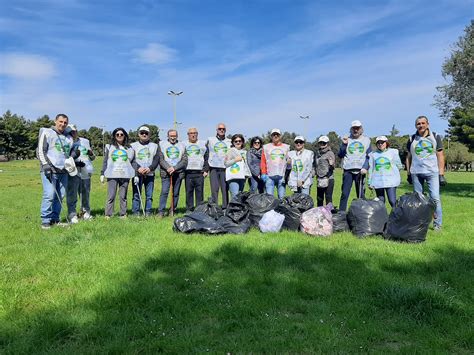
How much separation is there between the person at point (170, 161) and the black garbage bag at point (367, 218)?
4.08m

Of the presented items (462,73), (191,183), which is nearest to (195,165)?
(191,183)

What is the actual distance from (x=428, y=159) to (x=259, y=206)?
3180 mm

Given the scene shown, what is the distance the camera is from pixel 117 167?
8.67 meters

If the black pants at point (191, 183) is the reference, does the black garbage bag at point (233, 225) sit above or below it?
below

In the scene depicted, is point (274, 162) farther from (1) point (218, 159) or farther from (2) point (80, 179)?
(2) point (80, 179)

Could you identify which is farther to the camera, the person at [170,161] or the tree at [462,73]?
the tree at [462,73]

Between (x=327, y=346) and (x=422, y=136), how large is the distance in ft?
17.4

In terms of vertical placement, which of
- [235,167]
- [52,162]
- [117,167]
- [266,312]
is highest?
[52,162]

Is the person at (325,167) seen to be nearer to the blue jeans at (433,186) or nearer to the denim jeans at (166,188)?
the blue jeans at (433,186)

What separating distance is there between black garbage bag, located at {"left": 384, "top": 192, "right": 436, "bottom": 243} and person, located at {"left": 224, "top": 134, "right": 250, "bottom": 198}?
3.62 metres

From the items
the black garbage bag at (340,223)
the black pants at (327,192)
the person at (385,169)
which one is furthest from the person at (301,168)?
the black garbage bag at (340,223)

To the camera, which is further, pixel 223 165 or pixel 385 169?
pixel 223 165

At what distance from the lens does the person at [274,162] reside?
861 cm

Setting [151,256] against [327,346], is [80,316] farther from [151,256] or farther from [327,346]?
[327,346]
